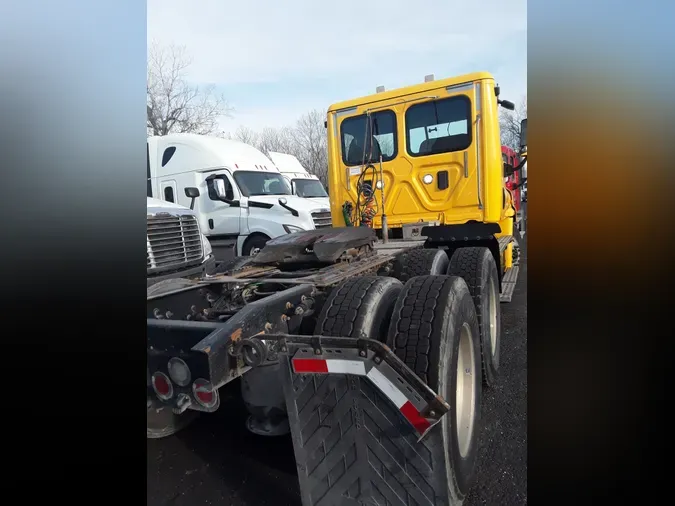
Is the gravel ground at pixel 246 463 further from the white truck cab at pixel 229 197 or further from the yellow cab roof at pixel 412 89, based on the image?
the white truck cab at pixel 229 197

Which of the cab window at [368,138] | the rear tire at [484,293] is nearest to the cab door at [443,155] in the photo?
the cab window at [368,138]

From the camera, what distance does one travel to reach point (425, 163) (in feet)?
17.9

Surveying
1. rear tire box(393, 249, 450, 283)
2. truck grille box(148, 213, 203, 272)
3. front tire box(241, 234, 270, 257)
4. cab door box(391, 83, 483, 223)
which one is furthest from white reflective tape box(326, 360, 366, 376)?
front tire box(241, 234, 270, 257)

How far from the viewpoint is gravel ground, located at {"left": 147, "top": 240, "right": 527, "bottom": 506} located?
2.53 m

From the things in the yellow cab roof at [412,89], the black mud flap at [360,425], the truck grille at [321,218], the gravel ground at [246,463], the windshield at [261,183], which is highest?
the yellow cab roof at [412,89]

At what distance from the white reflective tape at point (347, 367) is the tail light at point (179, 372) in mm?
561

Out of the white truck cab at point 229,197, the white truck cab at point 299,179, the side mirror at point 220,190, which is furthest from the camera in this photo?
the white truck cab at point 299,179

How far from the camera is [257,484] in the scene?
8.58ft

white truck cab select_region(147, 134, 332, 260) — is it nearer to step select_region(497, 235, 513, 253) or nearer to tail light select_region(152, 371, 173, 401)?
step select_region(497, 235, 513, 253)

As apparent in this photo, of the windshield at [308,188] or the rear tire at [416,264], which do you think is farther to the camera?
the windshield at [308,188]

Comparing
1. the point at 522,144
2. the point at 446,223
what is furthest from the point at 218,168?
the point at 522,144

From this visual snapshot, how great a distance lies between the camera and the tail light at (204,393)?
1.66m

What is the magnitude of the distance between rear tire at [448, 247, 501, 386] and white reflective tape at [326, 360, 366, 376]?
225 cm
